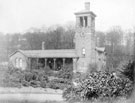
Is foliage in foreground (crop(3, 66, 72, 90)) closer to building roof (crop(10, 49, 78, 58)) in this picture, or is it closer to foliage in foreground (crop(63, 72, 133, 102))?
foliage in foreground (crop(63, 72, 133, 102))

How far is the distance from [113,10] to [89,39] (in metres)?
9.24

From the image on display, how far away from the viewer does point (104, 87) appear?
589 cm

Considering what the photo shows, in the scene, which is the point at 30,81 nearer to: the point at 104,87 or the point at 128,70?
the point at 104,87

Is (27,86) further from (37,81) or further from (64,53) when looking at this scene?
(64,53)

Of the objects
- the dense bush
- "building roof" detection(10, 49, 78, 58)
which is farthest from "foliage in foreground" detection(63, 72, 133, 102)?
"building roof" detection(10, 49, 78, 58)

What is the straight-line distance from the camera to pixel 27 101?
6422 millimetres

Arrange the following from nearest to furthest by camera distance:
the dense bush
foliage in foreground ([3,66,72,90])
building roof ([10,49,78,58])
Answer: the dense bush
foliage in foreground ([3,66,72,90])
building roof ([10,49,78,58])

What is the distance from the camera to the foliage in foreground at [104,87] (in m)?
5.88

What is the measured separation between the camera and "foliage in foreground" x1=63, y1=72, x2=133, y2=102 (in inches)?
231

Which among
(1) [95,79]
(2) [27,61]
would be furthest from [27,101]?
(2) [27,61]

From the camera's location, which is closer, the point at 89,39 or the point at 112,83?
the point at 112,83

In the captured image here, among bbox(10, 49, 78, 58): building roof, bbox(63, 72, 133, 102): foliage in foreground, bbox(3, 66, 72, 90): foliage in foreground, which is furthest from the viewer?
bbox(10, 49, 78, 58): building roof

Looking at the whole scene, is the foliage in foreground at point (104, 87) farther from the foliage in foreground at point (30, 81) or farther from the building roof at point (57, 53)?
the building roof at point (57, 53)

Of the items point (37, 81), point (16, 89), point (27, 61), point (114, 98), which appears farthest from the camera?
point (27, 61)
